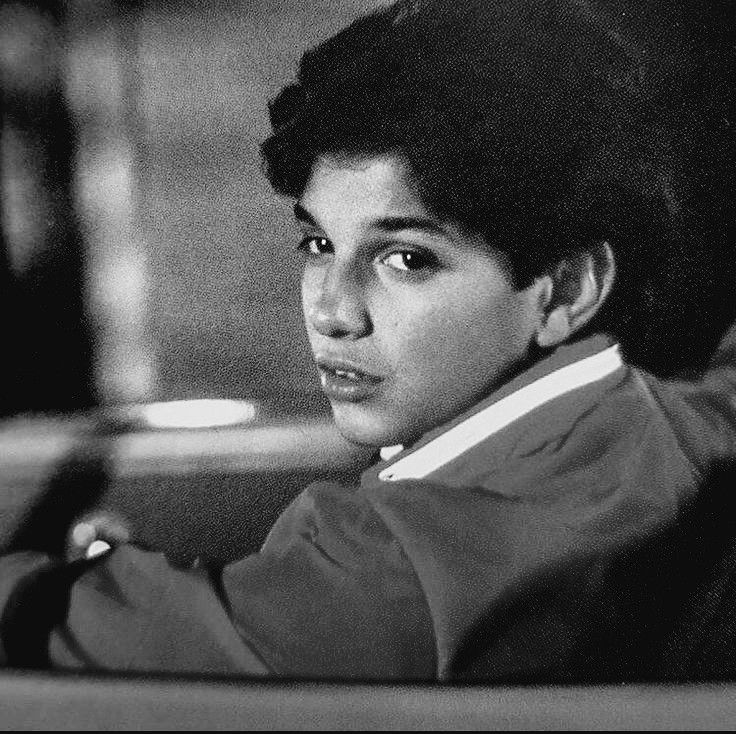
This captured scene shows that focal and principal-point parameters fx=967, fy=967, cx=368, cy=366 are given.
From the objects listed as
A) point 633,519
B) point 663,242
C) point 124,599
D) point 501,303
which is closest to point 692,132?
point 663,242

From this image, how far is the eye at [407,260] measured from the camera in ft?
2.71

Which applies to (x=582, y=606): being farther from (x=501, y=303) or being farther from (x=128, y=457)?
(x=128, y=457)

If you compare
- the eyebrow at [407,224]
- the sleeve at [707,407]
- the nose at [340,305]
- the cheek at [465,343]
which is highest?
the eyebrow at [407,224]

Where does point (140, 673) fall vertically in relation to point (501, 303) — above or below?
below

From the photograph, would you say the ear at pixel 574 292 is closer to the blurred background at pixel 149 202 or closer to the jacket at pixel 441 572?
the jacket at pixel 441 572

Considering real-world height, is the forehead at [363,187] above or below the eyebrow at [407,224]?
above

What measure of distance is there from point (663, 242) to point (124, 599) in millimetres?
558

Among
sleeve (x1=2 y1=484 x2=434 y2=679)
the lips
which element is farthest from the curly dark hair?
sleeve (x1=2 y1=484 x2=434 y2=679)

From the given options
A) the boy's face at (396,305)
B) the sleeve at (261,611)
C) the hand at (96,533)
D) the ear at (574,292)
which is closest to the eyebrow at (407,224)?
the boy's face at (396,305)

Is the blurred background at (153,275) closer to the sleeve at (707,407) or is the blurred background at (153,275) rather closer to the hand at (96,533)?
the hand at (96,533)

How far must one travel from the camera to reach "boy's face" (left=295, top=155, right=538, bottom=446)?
0.82 m

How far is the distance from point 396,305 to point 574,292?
156 mm

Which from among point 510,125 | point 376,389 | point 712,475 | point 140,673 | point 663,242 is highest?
point 510,125

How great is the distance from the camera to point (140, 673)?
0.82 meters
